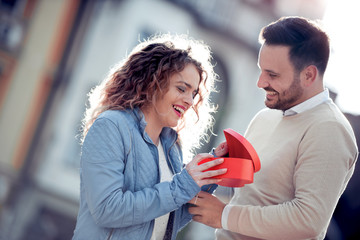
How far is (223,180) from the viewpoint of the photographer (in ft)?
6.52

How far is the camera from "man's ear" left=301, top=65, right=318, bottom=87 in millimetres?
2164

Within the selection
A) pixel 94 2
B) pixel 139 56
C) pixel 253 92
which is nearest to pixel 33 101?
pixel 94 2

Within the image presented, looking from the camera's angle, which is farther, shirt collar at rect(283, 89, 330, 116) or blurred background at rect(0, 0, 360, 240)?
blurred background at rect(0, 0, 360, 240)

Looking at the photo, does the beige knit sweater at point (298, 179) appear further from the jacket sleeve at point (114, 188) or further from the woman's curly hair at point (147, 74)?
the woman's curly hair at point (147, 74)

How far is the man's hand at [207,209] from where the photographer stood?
6.92ft

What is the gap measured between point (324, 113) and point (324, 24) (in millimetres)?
543

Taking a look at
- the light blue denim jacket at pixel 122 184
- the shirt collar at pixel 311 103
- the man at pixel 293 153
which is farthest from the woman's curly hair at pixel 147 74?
the shirt collar at pixel 311 103

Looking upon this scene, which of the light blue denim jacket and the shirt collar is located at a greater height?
the shirt collar

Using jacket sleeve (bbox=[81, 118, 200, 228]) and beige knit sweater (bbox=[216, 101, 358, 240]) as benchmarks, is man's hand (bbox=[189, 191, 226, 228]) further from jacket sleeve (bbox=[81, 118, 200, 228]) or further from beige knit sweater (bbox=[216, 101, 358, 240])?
jacket sleeve (bbox=[81, 118, 200, 228])

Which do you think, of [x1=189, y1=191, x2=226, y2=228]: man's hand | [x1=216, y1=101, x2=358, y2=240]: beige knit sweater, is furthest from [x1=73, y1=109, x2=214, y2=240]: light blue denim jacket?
[x1=216, y1=101, x2=358, y2=240]: beige knit sweater

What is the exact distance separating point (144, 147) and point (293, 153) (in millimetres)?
689

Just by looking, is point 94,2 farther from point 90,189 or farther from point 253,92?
point 90,189

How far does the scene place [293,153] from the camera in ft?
6.72

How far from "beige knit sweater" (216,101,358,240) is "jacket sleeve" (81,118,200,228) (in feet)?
1.20
